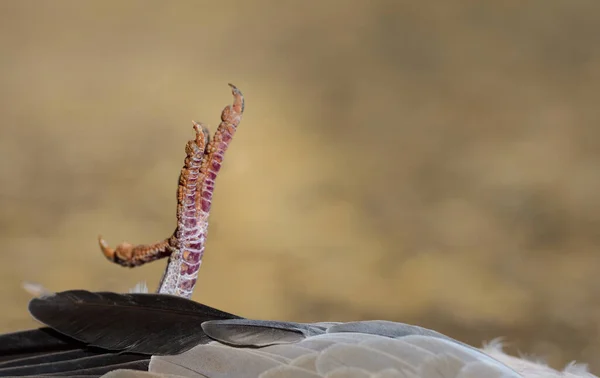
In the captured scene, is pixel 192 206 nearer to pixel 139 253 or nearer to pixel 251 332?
pixel 139 253

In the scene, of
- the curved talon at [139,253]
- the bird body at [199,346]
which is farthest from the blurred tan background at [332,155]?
the bird body at [199,346]

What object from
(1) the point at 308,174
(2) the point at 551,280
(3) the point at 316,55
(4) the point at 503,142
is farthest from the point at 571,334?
(3) the point at 316,55

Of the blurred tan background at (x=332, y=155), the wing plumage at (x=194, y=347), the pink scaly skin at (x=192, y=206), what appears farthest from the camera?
the blurred tan background at (x=332, y=155)

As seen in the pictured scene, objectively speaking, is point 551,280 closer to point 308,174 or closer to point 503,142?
point 503,142

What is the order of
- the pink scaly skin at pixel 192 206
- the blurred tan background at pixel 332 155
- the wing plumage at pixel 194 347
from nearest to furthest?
1. the wing plumage at pixel 194 347
2. the pink scaly skin at pixel 192 206
3. the blurred tan background at pixel 332 155

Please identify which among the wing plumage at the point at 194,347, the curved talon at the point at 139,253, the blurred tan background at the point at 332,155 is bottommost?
the wing plumage at the point at 194,347

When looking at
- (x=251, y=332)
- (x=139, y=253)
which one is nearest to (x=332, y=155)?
(x=139, y=253)

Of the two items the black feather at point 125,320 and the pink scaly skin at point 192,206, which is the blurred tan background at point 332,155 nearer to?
the pink scaly skin at point 192,206
